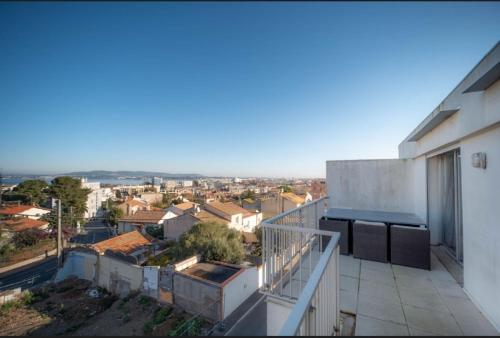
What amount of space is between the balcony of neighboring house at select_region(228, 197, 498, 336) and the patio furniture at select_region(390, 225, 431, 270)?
0.10 meters

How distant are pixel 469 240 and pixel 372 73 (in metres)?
2.59

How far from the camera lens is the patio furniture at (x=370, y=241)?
11.1ft

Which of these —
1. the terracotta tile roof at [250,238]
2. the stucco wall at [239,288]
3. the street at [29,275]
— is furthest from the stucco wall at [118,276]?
the terracotta tile roof at [250,238]

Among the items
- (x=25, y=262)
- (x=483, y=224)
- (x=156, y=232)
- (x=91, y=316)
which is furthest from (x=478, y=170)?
(x=25, y=262)

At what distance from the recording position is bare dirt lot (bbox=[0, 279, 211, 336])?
933 centimetres

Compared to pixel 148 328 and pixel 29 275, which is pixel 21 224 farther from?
pixel 148 328

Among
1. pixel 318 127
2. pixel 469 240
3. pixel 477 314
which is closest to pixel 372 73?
pixel 469 240

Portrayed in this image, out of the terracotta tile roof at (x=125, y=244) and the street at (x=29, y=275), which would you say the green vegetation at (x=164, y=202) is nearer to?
the street at (x=29, y=275)

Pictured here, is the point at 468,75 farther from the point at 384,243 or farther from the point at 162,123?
the point at 162,123

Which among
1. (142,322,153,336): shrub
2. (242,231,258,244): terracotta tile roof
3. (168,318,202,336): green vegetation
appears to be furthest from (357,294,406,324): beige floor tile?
(242,231,258,244): terracotta tile roof

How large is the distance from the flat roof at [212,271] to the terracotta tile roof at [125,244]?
6158 mm

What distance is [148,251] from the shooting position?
16.0m

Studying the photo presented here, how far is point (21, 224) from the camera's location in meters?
22.6

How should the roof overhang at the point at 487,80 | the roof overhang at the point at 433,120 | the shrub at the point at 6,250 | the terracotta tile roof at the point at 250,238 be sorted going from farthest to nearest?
1. the terracotta tile roof at the point at 250,238
2. the shrub at the point at 6,250
3. the roof overhang at the point at 433,120
4. the roof overhang at the point at 487,80
